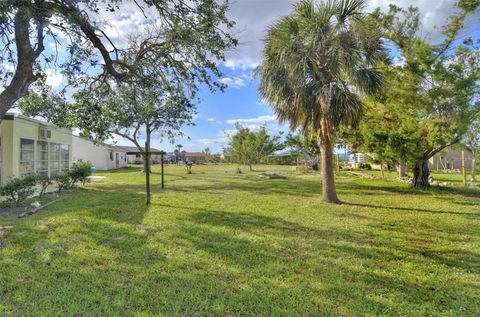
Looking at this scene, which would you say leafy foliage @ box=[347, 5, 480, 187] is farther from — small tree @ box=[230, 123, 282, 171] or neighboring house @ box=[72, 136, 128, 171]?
neighboring house @ box=[72, 136, 128, 171]

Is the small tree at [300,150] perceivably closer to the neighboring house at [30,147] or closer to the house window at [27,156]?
the neighboring house at [30,147]

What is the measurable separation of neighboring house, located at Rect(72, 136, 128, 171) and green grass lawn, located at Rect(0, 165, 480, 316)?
20668 millimetres

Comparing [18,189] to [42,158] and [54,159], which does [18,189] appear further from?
[54,159]

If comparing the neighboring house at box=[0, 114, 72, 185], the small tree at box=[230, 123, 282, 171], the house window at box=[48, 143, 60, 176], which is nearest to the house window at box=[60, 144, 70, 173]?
the neighboring house at box=[0, 114, 72, 185]

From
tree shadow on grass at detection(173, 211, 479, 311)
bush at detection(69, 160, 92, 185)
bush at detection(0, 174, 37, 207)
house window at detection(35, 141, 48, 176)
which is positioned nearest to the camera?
tree shadow on grass at detection(173, 211, 479, 311)

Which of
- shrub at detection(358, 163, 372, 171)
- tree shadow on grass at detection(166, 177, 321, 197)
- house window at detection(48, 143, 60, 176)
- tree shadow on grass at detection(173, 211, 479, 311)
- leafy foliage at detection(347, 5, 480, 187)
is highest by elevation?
leafy foliage at detection(347, 5, 480, 187)

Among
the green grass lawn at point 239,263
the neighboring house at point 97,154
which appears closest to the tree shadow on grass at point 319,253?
the green grass lawn at point 239,263

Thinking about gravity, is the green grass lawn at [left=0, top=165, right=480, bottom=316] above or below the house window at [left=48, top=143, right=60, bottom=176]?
below

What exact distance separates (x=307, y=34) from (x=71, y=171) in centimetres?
1086

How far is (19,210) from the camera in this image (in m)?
7.74

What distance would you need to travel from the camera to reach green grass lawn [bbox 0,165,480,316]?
299 centimetres

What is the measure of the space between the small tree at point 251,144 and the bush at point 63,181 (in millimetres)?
18674

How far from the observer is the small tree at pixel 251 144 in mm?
28922

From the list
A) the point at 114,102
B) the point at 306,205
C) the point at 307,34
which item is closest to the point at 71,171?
the point at 114,102
